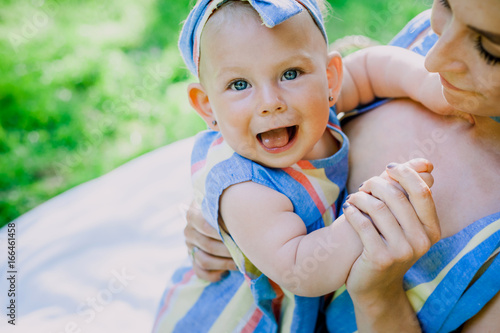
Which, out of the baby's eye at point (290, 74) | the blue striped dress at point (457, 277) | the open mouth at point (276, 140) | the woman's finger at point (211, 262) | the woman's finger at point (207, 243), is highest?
the baby's eye at point (290, 74)

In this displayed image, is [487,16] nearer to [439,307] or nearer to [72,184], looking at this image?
[439,307]

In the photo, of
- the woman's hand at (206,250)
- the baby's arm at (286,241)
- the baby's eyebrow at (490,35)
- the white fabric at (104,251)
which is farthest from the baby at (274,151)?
the white fabric at (104,251)

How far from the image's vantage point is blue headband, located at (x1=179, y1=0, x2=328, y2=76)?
116 centimetres

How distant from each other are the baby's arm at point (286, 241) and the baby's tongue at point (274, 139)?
4.5 inches

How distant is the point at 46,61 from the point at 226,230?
131 inches

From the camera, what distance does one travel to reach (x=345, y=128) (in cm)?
170

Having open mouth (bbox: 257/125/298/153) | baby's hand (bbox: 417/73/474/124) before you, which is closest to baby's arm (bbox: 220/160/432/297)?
open mouth (bbox: 257/125/298/153)

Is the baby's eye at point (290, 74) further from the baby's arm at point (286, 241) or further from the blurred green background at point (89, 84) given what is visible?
the blurred green background at point (89, 84)

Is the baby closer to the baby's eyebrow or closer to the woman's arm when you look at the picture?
the woman's arm

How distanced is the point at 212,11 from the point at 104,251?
1294 mm

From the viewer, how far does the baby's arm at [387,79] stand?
1.44 metres

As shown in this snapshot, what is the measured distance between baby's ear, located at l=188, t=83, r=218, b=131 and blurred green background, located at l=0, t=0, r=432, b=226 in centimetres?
218

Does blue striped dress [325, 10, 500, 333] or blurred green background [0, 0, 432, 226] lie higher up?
blurred green background [0, 0, 432, 226]

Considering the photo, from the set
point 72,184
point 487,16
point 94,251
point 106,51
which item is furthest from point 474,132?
point 106,51
